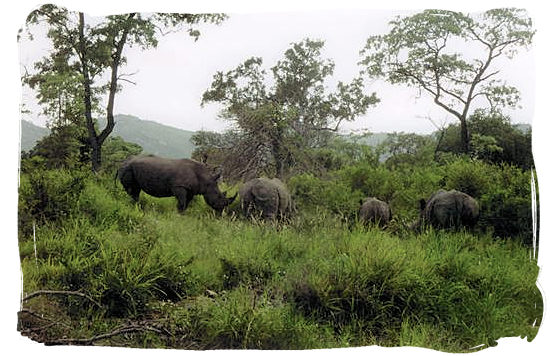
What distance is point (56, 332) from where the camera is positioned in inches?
221

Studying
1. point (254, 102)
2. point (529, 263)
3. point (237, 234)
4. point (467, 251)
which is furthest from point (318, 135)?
point (529, 263)

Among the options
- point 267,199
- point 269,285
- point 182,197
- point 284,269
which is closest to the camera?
point 269,285

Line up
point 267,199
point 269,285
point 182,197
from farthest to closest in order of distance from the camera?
point 182,197 < point 267,199 < point 269,285

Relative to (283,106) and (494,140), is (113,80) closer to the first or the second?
(283,106)

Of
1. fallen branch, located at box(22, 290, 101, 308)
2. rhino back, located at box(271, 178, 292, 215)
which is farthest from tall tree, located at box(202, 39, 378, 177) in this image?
fallen branch, located at box(22, 290, 101, 308)

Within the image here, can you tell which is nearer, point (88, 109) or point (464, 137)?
point (464, 137)

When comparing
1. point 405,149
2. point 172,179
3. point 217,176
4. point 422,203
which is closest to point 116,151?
point 172,179

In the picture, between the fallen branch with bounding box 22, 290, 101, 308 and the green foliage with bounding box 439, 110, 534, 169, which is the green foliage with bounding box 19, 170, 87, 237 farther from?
the green foliage with bounding box 439, 110, 534, 169

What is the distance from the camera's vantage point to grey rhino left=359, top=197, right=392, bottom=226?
607 cm

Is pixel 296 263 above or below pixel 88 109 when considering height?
below

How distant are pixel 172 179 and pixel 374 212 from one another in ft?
5.73

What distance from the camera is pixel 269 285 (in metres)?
5.66

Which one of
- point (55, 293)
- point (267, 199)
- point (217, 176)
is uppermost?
point (217, 176)

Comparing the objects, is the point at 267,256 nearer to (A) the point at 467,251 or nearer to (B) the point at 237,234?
(B) the point at 237,234
